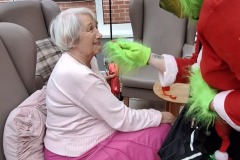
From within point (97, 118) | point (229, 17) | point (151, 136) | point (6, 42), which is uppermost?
point (229, 17)

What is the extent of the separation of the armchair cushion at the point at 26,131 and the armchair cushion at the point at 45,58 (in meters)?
0.67

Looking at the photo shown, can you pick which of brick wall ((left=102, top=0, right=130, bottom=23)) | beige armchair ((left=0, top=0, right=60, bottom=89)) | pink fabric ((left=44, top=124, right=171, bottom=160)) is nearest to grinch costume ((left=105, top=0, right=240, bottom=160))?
pink fabric ((left=44, top=124, right=171, bottom=160))

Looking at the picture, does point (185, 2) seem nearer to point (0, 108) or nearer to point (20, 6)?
point (0, 108)

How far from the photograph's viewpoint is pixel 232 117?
811 millimetres

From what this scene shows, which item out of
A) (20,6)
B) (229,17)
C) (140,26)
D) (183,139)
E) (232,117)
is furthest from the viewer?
(140,26)

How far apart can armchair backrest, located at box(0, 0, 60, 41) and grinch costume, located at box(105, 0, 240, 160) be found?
154cm

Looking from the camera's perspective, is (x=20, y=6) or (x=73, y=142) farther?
(x=20, y=6)

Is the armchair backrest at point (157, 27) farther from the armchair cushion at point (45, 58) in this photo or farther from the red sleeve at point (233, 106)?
the red sleeve at point (233, 106)

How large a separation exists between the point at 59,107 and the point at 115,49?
405 mm

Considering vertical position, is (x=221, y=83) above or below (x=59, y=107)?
above

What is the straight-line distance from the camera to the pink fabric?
4.46 ft

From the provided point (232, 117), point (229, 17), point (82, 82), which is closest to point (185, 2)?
point (229, 17)

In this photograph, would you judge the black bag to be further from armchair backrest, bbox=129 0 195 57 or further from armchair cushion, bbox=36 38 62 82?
armchair backrest, bbox=129 0 195 57

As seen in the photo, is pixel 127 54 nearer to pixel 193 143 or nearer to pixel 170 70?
pixel 170 70
